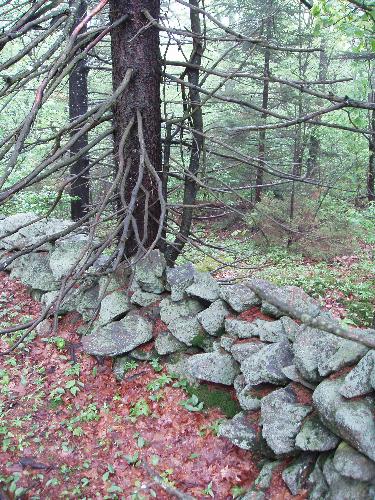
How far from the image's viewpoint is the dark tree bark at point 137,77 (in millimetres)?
4289

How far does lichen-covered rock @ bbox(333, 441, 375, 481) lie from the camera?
2447 millimetres

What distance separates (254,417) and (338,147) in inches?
617

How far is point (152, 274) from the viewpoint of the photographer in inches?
183

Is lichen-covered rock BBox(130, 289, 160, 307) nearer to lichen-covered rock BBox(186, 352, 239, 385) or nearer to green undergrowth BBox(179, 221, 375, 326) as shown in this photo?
green undergrowth BBox(179, 221, 375, 326)

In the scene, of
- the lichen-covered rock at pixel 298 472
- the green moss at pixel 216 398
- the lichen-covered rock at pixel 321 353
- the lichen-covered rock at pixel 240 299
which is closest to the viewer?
the lichen-covered rock at pixel 298 472

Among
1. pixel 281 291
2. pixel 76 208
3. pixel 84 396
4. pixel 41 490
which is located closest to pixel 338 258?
pixel 76 208

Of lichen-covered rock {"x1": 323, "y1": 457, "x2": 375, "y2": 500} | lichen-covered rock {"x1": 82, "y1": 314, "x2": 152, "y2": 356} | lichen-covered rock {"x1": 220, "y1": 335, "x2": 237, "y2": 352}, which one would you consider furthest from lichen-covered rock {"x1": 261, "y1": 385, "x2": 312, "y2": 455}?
lichen-covered rock {"x1": 82, "y1": 314, "x2": 152, "y2": 356}

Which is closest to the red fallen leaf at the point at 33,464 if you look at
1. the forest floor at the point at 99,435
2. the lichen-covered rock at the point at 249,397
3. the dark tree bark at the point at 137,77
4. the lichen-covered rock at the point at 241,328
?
the forest floor at the point at 99,435

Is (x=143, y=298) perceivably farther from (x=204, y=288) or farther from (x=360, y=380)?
(x=360, y=380)

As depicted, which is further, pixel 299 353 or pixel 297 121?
pixel 299 353

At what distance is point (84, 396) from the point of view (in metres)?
4.22

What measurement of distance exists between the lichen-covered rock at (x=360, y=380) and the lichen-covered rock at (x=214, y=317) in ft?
5.09

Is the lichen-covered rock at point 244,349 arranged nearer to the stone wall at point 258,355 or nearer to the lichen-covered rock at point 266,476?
the stone wall at point 258,355

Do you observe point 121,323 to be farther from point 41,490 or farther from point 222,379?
point 41,490
